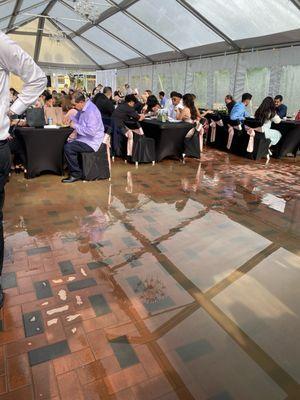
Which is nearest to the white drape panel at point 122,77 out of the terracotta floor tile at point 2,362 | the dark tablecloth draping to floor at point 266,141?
the dark tablecloth draping to floor at point 266,141

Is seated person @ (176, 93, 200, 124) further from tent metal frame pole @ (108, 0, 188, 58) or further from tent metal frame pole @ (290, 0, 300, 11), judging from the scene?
tent metal frame pole @ (108, 0, 188, 58)

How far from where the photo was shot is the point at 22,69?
1.94m

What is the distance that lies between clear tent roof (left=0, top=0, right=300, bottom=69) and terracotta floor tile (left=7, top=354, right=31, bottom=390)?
24.9 ft

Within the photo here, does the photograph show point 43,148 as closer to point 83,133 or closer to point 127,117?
point 83,133

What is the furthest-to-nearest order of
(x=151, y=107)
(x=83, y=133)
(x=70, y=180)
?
(x=151, y=107)
(x=70, y=180)
(x=83, y=133)

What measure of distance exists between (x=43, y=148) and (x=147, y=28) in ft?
28.6

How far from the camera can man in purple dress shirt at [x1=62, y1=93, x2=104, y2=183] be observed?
457 cm

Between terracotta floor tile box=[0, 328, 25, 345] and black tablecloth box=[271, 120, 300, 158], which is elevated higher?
black tablecloth box=[271, 120, 300, 158]

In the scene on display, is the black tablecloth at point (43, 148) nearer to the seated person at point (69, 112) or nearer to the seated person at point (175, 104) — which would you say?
the seated person at point (69, 112)

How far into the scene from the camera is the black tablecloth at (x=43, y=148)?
4500mm

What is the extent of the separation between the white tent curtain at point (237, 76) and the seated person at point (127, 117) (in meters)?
4.96

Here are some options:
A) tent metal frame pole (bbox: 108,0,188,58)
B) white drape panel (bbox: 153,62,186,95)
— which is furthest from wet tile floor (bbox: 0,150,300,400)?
white drape panel (bbox: 153,62,186,95)

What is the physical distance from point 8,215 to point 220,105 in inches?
352

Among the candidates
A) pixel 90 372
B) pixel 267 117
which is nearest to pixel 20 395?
pixel 90 372
